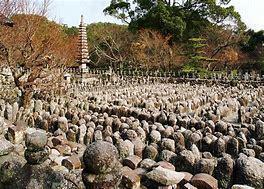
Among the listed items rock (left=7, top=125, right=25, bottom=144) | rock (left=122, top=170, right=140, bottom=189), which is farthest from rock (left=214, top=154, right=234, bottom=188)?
rock (left=7, top=125, right=25, bottom=144)

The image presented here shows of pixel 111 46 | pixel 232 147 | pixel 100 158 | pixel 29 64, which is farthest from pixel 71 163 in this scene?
pixel 111 46

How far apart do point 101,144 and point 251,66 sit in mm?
29521

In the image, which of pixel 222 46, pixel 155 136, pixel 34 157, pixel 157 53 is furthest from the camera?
pixel 222 46

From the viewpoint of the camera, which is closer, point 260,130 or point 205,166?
point 205,166

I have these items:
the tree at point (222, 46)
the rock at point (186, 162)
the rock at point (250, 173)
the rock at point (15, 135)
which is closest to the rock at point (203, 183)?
the rock at point (250, 173)

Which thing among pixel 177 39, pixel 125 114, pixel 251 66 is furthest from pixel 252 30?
pixel 125 114

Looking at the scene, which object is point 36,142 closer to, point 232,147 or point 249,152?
point 249,152

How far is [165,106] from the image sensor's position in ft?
36.7

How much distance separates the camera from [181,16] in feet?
106

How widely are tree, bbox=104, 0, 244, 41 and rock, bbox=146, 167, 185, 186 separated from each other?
27745 mm

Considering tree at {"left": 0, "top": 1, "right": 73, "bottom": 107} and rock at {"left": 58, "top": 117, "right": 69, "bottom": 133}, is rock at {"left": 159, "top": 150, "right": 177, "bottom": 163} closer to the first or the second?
rock at {"left": 58, "top": 117, "right": 69, "bottom": 133}

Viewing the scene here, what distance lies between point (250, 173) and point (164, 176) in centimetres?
110

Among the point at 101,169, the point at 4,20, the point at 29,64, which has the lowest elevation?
the point at 101,169

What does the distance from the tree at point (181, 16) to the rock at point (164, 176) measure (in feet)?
91.0
